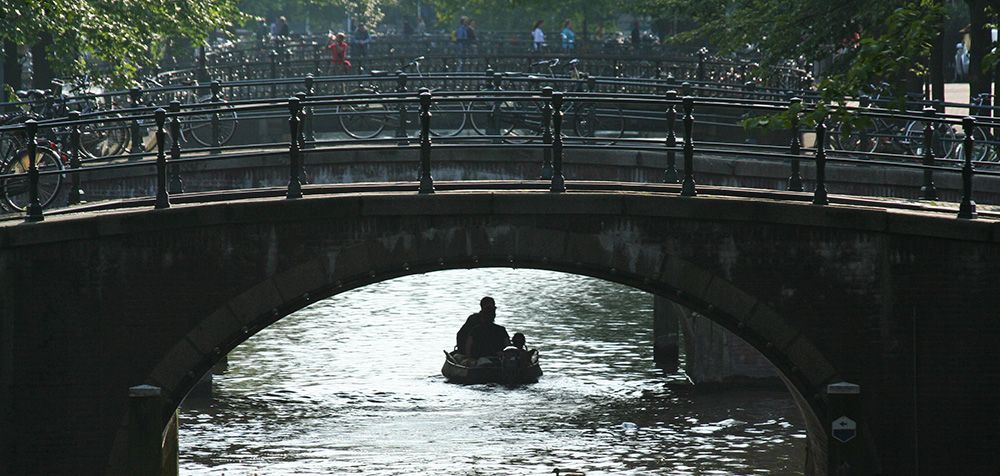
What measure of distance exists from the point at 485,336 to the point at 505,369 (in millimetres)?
788

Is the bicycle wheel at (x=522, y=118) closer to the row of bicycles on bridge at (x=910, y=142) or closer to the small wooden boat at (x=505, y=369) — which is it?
the small wooden boat at (x=505, y=369)

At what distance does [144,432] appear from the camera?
16.6 meters

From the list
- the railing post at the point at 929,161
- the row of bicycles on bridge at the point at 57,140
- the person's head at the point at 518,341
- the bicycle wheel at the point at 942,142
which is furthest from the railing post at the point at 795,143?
the person's head at the point at 518,341

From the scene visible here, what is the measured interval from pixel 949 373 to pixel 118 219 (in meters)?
7.88

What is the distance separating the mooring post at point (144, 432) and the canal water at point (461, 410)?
4.88 meters

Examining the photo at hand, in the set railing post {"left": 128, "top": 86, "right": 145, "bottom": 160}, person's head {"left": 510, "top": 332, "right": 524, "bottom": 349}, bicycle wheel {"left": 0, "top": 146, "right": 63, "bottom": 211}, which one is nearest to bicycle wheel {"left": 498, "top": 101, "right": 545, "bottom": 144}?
person's head {"left": 510, "top": 332, "right": 524, "bottom": 349}

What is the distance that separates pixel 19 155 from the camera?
20875 mm

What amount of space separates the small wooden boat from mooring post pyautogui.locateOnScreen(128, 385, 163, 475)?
10.5m

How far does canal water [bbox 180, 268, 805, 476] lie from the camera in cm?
2212

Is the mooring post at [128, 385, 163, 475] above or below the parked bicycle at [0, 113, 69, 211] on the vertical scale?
below

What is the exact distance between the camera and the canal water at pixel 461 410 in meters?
22.1

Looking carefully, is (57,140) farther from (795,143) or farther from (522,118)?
(795,143)

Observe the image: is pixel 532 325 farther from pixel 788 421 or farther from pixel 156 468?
pixel 156 468

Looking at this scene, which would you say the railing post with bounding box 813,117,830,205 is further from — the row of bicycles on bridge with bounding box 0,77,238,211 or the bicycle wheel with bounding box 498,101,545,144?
the bicycle wheel with bounding box 498,101,545,144
